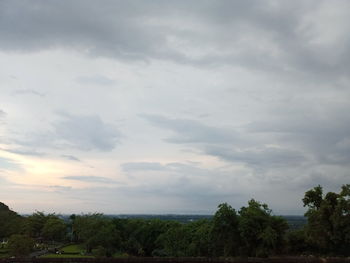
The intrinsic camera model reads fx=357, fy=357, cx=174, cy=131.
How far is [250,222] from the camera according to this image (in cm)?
3969

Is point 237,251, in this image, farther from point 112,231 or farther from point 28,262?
point 112,231

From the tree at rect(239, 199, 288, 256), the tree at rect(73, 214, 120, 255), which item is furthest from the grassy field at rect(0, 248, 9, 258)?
the tree at rect(239, 199, 288, 256)

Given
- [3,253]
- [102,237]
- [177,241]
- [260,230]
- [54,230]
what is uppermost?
[260,230]

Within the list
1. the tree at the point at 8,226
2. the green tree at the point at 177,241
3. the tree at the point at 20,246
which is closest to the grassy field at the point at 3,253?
the tree at the point at 20,246

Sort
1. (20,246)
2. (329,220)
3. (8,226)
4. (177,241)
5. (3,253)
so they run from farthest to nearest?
(8,226) < (3,253) < (177,241) < (20,246) < (329,220)

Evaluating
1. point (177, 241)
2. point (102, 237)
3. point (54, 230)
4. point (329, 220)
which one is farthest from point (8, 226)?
point (329, 220)

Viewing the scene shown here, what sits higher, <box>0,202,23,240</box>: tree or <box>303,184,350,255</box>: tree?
<box>303,184,350,255</box>: tree

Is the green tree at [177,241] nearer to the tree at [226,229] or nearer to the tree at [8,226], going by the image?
the tree at [226,229]

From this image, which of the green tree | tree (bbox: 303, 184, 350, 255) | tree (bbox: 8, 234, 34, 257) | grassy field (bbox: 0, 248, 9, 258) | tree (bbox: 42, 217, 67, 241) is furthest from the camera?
tree (bbox: 42, 217, 67, 241)

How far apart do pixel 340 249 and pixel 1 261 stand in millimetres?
33901

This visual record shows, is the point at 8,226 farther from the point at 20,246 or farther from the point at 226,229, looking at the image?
the point at 226,229

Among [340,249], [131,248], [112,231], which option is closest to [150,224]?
[131,248]

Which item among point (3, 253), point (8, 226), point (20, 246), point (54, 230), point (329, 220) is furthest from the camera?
point (8, 226)

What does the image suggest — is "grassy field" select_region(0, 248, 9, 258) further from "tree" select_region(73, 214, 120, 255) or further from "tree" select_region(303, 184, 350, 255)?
"tree" select_region(303, 184, 350, 255)
